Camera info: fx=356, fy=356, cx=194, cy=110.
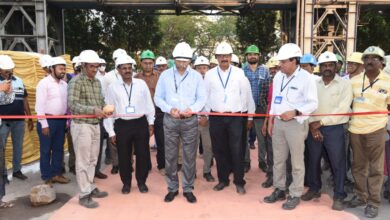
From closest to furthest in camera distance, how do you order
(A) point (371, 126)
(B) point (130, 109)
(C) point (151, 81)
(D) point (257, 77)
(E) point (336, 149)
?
1. (A) point (371, 126)
2. (E) point (336, 149)
3. (B) point (130, 109)
4. (D) point (257, 77)
5. (C) point (151, 81)

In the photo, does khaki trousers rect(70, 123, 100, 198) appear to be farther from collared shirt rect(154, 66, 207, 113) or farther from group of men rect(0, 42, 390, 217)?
collared shirt rect(154, 66, 207, 113)

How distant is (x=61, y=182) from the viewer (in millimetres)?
5590

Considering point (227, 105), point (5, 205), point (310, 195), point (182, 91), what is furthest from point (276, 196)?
point (5, 205)

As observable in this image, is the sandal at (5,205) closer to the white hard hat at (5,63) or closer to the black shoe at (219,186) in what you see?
the white hard hat at (5,63)

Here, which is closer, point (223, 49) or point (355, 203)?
point (355, 203)

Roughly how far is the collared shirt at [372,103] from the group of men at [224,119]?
1 cm

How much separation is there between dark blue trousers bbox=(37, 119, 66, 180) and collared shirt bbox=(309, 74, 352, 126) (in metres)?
3.68

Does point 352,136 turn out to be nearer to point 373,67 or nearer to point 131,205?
point 373,67

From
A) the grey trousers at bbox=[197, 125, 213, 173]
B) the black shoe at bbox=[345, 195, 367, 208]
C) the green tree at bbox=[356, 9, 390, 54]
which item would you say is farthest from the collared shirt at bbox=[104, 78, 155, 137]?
the green tree at bbox=[356, 9, 390, 54]

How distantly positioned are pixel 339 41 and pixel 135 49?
12.8 meters

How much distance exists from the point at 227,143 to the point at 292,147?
1061 millimetres

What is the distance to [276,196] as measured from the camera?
4730 millimetres

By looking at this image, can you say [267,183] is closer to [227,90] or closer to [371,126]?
[227,90]

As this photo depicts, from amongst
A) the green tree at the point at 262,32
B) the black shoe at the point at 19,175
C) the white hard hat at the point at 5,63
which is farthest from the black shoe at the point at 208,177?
the green tree at the point at 262,32
